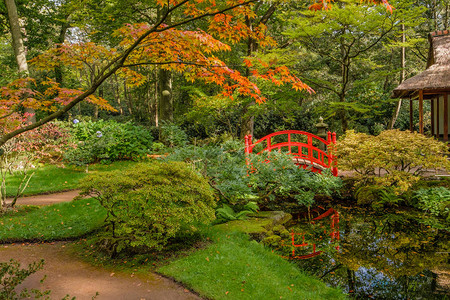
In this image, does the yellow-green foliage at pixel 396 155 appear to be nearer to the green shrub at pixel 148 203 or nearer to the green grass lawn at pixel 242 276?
the green grass lawn at pixel 242 276

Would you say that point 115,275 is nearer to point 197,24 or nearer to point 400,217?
point 400,217

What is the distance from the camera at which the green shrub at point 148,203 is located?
4.34 m

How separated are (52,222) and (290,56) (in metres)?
9.27

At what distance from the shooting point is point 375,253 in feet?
18.9

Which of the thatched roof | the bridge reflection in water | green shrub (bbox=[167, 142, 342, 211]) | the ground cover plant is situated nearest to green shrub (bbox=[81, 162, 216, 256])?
the ground cover plant

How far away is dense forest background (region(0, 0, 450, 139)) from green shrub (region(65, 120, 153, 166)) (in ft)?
7.39

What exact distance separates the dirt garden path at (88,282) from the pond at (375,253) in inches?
95.6

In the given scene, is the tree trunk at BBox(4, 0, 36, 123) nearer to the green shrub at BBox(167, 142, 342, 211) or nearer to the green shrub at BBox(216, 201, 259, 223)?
the green shrub at BBox(167, 142, 342, 211)

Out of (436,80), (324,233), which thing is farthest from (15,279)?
(436,80)

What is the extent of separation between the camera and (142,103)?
2306cm

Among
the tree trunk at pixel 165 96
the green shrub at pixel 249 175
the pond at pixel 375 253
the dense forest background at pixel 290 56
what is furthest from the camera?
the tree trunk at pixel 165 96

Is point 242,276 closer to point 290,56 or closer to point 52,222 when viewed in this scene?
point 52,222

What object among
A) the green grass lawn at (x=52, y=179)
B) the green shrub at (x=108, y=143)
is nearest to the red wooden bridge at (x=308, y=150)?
the green grass lawn at (x=52, y=179)

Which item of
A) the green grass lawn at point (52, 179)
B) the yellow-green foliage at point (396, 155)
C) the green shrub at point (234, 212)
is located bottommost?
the green shrub at point (234, 212)
